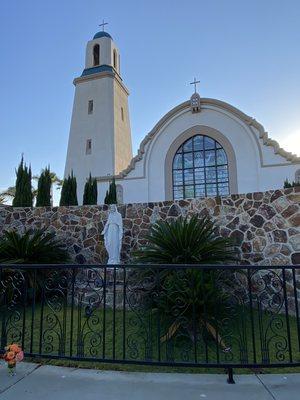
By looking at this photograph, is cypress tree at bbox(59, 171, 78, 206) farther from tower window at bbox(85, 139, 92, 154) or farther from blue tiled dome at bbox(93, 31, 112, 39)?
blue tiled dome at bbox(93, 31, 112, 39)

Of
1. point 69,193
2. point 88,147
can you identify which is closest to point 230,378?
point 69,193

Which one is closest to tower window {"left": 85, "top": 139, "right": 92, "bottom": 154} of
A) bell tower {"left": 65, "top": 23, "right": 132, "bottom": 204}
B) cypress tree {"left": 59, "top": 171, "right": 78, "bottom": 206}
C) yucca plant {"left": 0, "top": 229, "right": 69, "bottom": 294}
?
bell tower {"left": 65, "top": 23, "right": 132, "bottom": 204}

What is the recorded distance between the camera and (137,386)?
323 cm

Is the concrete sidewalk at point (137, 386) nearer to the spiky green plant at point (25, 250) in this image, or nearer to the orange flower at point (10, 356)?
the orange flower at point (10, 356)

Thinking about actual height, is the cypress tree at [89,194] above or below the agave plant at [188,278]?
above

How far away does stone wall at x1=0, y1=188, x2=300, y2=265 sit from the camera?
7.30 meters

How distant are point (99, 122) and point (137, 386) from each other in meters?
23.8

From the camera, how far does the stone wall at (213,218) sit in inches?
287

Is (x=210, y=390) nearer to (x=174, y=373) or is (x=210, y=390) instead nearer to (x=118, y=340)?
(x=174, y=373)

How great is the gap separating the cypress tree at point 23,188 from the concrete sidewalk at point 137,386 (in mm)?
10674

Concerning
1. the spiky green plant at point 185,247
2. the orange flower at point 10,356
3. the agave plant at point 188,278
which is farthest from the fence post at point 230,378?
the spiky green plant at point 185,247

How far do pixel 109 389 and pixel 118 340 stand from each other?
200 cm

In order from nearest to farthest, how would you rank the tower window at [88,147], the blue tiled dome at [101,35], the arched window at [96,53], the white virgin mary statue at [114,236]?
the white virgin mary statue at [114,236] → the tower window at [88,147] → the arched window at [96,53] → the blue tiled dome at [101,35]

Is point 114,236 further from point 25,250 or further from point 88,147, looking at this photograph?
point 88,147
